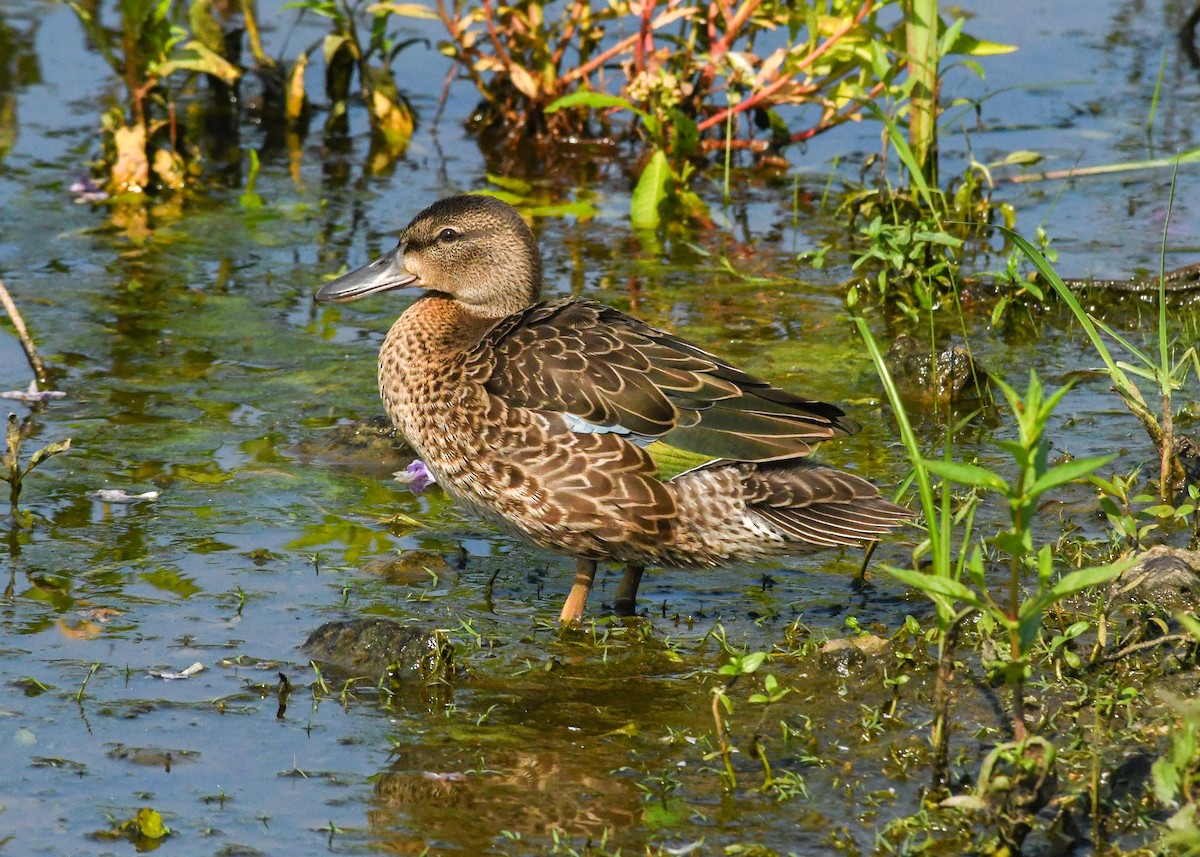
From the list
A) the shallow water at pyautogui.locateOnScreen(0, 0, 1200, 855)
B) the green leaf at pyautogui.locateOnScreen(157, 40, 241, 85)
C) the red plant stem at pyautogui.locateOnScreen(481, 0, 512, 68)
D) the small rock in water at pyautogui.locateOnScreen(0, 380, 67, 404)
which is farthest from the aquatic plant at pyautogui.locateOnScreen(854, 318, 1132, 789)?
the green leaf at pyautogui.locateOnScreen(157, 40, 241, 85)

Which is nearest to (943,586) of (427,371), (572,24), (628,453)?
(628,453)

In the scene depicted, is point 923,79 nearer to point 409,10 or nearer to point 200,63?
point 409,10

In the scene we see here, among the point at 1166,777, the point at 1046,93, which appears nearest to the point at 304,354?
the point at 1166,777

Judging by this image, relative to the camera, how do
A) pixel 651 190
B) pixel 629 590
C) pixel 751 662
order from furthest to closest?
1. pixel 651 190
2. pixel 629 590
3. pixel 751 662

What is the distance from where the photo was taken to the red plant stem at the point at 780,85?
7594mm

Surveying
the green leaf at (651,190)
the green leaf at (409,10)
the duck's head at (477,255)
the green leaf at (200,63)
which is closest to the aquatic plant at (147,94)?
the green leaf at (200,63)

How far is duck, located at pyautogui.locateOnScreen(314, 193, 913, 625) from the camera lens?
464 centimetres

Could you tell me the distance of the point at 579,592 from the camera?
4.76 m

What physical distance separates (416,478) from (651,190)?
105 inches

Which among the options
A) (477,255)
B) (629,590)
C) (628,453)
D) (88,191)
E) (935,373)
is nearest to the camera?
(628,453)

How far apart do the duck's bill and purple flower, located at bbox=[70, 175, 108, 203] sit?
9.71ft

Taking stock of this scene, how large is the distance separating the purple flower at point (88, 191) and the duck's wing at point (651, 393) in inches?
163

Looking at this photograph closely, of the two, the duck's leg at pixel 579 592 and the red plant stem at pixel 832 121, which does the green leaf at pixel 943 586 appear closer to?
the duck's leg at pixel 579 592

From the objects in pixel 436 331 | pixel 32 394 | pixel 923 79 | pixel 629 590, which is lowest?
pixel 629 590
